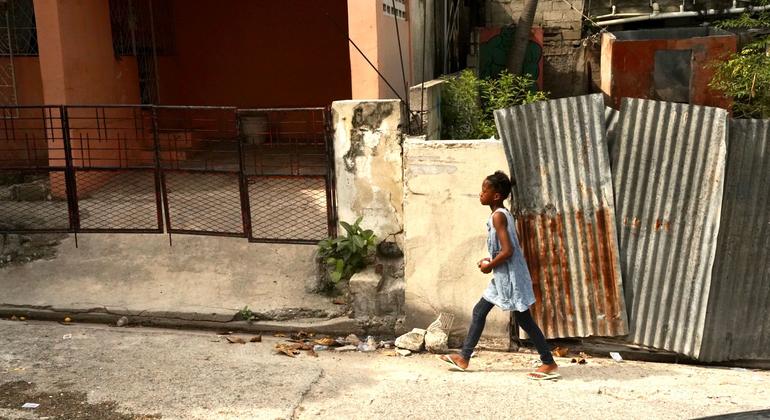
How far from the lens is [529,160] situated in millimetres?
5262

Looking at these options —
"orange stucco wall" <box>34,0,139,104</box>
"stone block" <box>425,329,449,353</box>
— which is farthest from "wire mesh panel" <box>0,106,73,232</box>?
"stone block" <box>425,329,449,353</box>

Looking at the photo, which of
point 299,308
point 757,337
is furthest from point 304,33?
point 757,337

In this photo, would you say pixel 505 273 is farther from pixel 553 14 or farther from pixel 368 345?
pixel 553 14

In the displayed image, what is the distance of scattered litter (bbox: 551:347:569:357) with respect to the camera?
5.40m

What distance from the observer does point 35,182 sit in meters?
8.12

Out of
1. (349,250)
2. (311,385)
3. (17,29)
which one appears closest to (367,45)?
(349,250)

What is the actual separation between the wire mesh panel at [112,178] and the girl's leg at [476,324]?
312 centimetres

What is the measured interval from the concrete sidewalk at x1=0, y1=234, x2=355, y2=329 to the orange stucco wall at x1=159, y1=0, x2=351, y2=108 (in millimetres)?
5851

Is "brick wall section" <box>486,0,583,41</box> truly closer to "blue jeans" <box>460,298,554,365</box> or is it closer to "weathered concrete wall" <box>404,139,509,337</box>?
"weathered concrete wall" <box>404,139,509,337</box>

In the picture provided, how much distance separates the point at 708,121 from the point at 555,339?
1.95 m

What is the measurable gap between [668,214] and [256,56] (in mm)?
8745

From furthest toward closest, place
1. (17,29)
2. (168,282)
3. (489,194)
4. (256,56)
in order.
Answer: (256,56)
(17,29)
(168,282)
(489,194)

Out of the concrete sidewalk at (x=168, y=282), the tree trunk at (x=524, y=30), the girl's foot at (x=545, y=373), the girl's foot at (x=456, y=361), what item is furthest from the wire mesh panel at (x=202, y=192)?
the tree trunk at (x=524, y=30)

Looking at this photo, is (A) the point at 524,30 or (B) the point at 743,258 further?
(A) the point at 524,30
